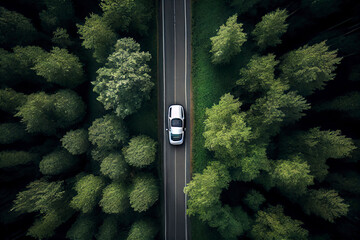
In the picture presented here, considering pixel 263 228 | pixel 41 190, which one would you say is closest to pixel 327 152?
pixel 263 228

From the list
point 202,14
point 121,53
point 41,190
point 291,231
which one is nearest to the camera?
point 291,231

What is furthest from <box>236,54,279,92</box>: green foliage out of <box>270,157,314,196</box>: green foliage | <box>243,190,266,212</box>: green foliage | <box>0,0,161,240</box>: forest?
<box>243,190,266,212</box>: green foliage

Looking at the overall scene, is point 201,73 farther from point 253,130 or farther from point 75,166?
point 75,166

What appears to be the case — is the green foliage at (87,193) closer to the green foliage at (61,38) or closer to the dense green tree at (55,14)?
the green foliage at (61,38)

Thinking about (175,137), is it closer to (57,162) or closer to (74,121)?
(74,121)

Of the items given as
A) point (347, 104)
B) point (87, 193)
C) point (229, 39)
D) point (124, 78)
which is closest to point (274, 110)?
point (229, 39)

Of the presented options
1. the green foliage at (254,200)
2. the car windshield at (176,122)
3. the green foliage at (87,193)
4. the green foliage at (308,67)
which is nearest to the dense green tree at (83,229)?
the green foliage at (87,193)
